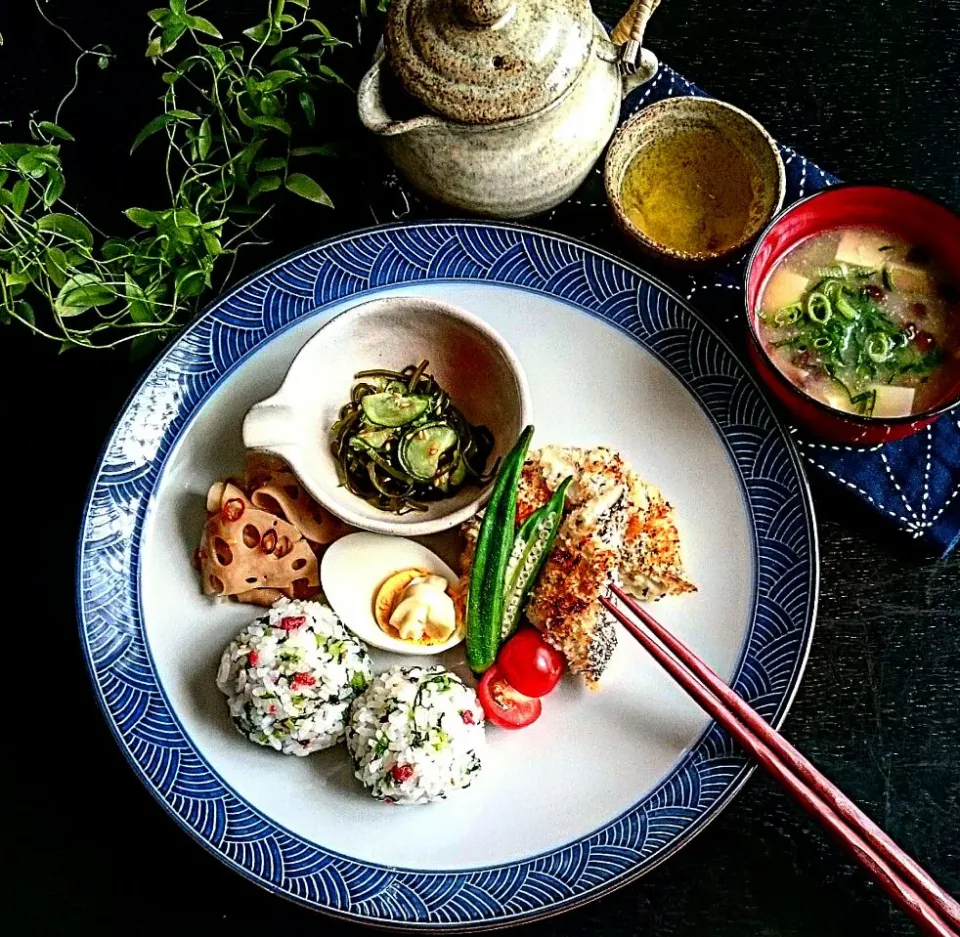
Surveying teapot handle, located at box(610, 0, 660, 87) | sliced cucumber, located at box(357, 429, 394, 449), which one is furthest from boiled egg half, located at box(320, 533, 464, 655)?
teapot handle, located at box(610, 0, 660, 87)

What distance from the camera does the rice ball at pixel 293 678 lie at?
85.9 inches

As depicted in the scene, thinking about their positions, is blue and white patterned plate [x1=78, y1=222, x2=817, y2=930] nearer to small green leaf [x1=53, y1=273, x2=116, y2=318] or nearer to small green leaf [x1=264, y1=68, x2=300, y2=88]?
small green leaf [x1=53, y1=273, x2=116, y2=318]

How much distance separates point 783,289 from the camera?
8.16 feet

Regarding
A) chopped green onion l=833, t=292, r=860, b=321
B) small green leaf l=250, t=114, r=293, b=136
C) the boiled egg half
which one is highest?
chopped green onion l=833, t=292, r=860, b=321

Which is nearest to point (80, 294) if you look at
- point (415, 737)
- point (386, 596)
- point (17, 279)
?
point (17, 279)

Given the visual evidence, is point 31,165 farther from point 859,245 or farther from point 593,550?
point 859,245

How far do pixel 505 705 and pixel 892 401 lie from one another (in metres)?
1.03

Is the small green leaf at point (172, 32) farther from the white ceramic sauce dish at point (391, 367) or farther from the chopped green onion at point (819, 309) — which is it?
the chopped green onion at point (819, 309)

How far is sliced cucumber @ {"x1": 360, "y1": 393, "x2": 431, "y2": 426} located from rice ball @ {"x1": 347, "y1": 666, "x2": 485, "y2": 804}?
0.52 meters

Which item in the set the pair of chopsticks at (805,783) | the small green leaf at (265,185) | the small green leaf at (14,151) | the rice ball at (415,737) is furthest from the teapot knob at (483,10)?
the rice ball at (415,737)

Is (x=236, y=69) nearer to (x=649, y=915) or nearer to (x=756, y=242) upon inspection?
(x=756, y=242)

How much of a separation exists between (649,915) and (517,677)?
63 cm

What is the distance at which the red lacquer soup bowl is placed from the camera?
2.30 m

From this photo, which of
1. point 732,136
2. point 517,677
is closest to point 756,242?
point 732,136
